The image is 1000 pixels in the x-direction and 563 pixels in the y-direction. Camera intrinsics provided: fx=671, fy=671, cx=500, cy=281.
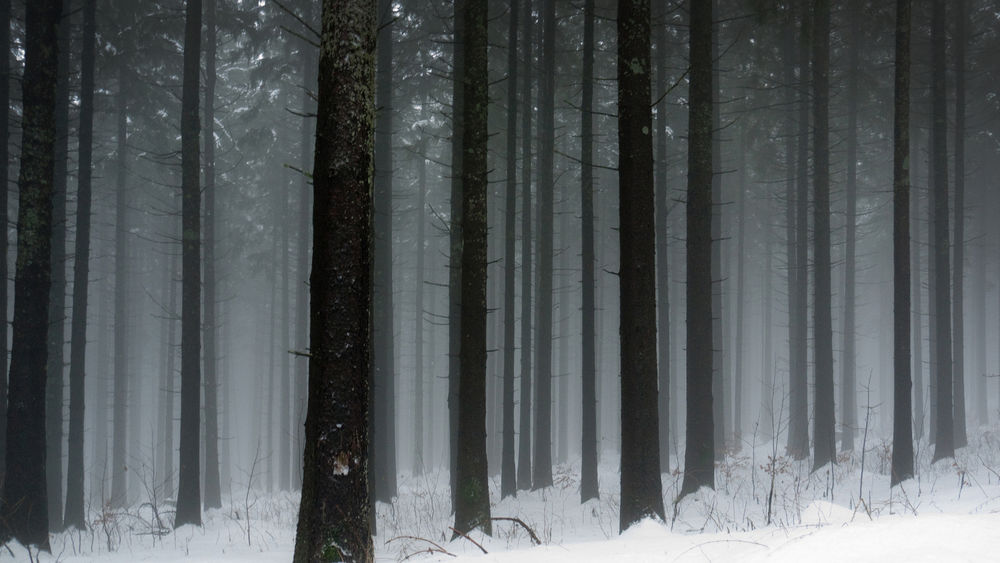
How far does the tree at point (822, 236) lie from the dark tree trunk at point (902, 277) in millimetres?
Result: 2774

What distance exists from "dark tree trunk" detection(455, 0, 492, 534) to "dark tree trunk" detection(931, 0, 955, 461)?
11.4m

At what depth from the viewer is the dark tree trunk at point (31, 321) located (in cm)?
934

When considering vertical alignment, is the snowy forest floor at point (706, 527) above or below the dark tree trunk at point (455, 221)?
below

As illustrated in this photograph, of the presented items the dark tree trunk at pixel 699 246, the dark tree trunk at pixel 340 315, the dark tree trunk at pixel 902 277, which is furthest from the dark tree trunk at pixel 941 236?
the dark tree trunk at pixel 340 315

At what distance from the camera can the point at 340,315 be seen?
199 inches

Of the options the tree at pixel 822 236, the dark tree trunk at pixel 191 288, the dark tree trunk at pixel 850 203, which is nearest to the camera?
the dark tree trunk at pixel 191 288

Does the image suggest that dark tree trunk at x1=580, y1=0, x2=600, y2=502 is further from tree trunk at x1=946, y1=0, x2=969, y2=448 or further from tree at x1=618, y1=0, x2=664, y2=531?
tree trunk at x1=946, y1=0, x2=969, y2=448

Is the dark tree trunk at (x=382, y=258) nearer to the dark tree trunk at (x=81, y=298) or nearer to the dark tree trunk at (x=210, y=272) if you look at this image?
the dark tree trunk at (x=210, y=272)

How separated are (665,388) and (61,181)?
51.3ft

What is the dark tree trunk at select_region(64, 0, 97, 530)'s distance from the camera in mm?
13648

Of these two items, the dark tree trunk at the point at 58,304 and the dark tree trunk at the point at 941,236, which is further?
the dark tree trunk at the point at 941,236

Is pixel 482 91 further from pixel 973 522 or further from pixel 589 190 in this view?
pixel 973 522

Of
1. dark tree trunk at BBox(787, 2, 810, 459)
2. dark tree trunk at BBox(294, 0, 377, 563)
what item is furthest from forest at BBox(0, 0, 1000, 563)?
dark tree trunk at BBox(787, 2, 810, 459)

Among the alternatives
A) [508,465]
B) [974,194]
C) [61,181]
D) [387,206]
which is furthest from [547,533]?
[974,194]
